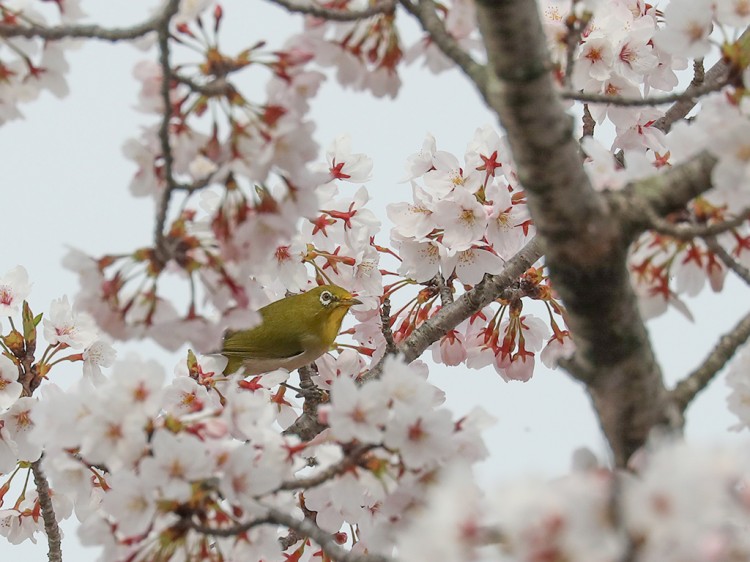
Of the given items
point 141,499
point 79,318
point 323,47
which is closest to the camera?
point 141,499

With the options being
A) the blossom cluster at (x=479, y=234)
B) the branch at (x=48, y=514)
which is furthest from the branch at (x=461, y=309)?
the branch at (x=48, y=514)

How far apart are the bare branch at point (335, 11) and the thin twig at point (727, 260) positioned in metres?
0.69

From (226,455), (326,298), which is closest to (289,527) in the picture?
(226,455)

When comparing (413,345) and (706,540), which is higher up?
(413,345)

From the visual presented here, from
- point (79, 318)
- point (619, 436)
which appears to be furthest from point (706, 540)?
point (79, 318)

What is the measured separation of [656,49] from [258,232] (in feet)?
Result: 6.97

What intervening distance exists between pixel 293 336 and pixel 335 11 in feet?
6.55

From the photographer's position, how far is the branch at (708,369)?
1631 mm

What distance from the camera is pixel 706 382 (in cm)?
165

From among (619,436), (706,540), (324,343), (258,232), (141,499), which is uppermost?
(324,343)

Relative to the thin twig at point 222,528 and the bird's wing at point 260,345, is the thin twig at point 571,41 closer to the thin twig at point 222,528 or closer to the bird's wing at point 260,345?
the thin twig at point 222,528

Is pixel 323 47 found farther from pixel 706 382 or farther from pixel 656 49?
pixel 656 49

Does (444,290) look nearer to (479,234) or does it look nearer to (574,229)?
(479,234)

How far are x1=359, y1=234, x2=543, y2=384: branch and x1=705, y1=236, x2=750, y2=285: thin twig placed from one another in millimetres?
1475
